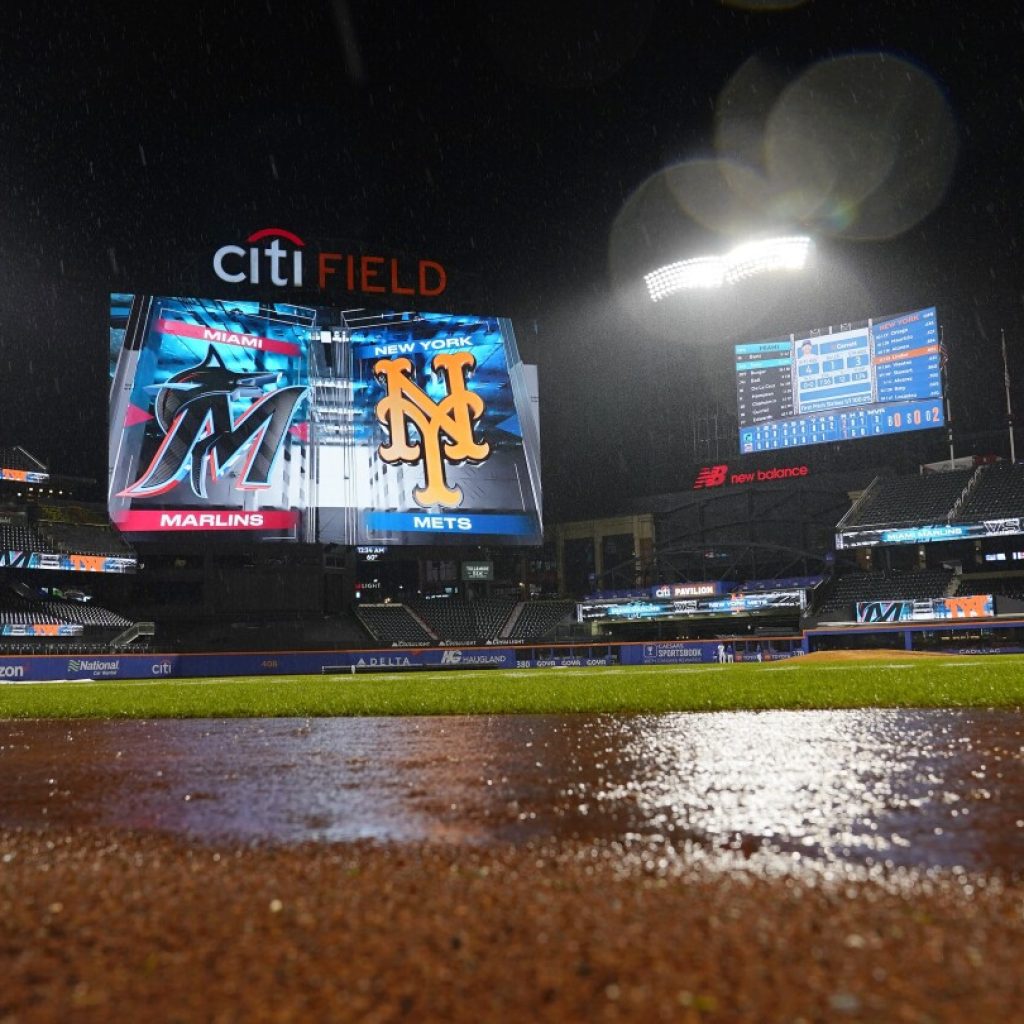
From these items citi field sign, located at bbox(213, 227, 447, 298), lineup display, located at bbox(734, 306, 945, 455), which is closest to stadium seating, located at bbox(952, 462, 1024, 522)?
lineup display, located at bbox(734, 306, 945, 455)

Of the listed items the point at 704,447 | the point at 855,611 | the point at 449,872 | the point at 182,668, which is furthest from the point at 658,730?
the point at 704,447

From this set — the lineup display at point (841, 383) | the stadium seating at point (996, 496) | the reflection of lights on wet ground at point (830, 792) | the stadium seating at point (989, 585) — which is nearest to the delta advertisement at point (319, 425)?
the lineup display at point (841, 383)

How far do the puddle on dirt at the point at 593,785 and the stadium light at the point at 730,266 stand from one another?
104 ft

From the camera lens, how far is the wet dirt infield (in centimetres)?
138

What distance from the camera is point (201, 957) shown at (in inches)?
63.4

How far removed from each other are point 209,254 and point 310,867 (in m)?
35.6

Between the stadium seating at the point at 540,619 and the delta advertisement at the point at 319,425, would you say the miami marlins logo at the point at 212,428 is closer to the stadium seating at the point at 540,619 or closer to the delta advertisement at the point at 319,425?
the delta advertisement at the point at 319,425

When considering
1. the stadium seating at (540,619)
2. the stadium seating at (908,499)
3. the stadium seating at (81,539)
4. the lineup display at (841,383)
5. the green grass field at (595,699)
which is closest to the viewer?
the green grass field at (595,699)

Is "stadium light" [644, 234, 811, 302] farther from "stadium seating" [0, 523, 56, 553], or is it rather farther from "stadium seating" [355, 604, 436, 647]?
"stadium seating" [0, 523, 56, 553]

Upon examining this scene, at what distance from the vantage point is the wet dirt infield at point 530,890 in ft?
4.54

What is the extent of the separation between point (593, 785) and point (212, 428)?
29.8m

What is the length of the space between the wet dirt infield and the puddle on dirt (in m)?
0.02

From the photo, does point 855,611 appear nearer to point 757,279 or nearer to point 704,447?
point 704,447

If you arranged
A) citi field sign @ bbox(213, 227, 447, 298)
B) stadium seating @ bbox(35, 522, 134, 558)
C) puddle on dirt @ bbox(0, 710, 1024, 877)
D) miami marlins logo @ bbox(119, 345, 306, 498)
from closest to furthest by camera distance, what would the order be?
puddle on dirt @ bbox(0, 710, 1024, 877)
miami marlins logo @ bbox(119, 345, 306, 498)
citi field sign @ bbox(213, 227, 447, 298)
stadium seating @ bbox(35, 522, 134, 558)
